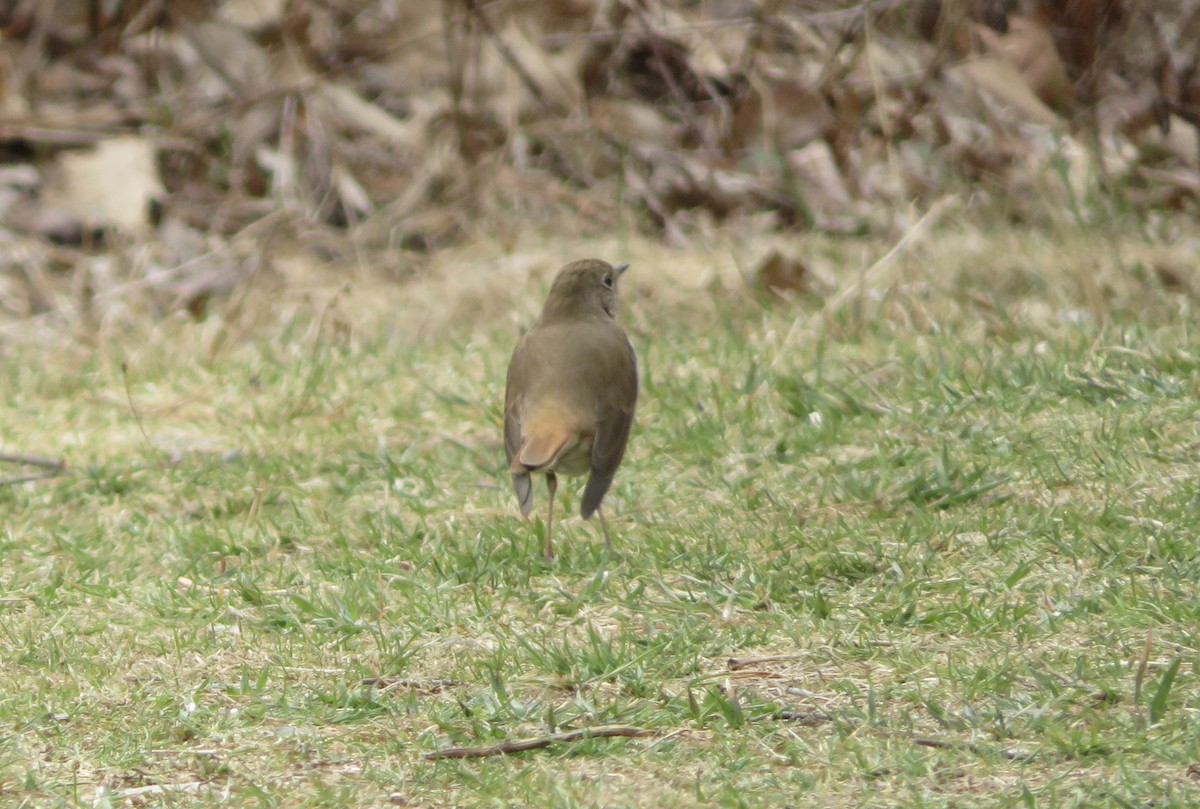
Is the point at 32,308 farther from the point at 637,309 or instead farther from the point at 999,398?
the point at 999,398

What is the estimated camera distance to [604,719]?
11.0 feet

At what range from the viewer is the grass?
3.18m

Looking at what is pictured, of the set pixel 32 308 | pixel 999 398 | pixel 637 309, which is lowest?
pixel 32 308

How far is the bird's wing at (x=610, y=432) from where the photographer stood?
169 inches

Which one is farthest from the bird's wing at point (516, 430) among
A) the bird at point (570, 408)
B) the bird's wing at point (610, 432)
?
the bird's wing at point (610, 432)

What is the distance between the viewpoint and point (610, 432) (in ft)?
14.8

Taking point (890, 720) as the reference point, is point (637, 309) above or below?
below

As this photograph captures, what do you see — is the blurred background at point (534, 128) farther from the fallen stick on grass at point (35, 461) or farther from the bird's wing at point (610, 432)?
the bird's wing at point (610, 432)

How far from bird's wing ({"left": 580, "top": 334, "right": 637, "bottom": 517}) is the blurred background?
2.61 m

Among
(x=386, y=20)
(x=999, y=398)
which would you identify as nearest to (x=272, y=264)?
(x=386, y=20)

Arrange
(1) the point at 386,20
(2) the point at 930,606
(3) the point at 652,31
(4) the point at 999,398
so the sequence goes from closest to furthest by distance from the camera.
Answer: (2) the point at 930,606, (4) the point at 999,398, (3) the point at 652,31, (1) the point at 386,20

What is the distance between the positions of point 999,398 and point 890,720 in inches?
83.1

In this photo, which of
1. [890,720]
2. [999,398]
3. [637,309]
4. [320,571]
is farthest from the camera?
[637,309]

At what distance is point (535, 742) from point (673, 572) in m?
1.05
